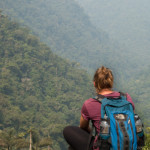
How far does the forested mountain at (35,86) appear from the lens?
117 feet

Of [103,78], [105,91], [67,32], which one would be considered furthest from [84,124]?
[67,32]

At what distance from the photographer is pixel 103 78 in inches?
93.8

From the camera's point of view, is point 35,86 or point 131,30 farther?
point 131,30

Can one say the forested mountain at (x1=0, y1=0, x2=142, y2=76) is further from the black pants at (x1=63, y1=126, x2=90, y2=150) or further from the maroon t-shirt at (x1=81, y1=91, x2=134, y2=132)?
the maroon t-shirt at (x1=81, y1=91, x2=134, y2=132)

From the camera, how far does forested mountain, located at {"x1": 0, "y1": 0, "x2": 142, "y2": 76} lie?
10569 centimetres

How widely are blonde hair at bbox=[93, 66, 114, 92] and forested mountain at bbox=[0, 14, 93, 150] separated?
95.7ft

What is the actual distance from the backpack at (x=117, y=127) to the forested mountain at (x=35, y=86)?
29.3 meters

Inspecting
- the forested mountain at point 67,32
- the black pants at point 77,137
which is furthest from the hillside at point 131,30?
the black pants at point 77,137

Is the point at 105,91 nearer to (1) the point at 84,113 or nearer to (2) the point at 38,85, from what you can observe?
(1) the point at 84,113

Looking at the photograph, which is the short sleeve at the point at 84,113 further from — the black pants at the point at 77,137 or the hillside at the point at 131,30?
the hillside at the point at 131,30

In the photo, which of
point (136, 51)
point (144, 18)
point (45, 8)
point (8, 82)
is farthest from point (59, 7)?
point (8, 82)

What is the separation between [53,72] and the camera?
181 ft

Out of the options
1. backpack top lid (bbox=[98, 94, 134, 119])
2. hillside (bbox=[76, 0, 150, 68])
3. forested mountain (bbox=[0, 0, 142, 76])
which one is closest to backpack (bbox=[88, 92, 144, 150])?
backpack top lid (bbox=[98, 94, 134, 119])

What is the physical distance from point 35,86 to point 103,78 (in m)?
47.2
